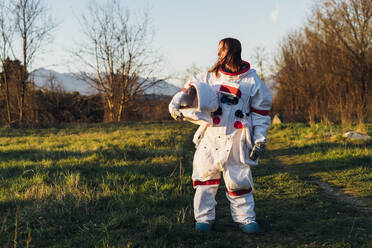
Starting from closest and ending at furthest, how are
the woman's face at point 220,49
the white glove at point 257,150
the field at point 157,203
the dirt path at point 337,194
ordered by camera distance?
the field at point 157,203 < the white glove at point 257,150 < the woman's face at point 220,49 < the dirt path at point 337,194

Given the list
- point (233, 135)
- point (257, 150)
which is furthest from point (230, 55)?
point (257, 150)

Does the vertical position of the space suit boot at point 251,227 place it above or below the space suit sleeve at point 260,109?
below

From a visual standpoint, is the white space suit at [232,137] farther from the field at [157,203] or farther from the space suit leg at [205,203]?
the field at [157,203]

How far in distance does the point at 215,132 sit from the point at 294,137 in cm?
892

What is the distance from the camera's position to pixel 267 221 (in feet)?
12.7

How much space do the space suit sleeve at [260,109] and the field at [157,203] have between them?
118cm

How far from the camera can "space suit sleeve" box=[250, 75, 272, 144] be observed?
3531 mm

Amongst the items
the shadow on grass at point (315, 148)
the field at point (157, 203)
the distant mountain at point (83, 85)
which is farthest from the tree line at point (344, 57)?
the distant mountain at point (83, 85)

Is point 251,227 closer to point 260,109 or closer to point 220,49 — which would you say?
point 260,109

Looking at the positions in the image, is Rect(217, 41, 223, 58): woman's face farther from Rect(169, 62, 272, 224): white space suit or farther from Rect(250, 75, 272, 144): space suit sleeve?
Rect(250, 75, 272, 144): space suit sleeve

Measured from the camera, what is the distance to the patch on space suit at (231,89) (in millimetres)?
3524

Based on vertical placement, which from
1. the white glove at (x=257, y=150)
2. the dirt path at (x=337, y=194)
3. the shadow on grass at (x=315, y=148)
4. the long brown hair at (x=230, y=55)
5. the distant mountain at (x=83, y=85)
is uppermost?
the distant mountain at (x=83, y=85)

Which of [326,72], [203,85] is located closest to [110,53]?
[326,72]

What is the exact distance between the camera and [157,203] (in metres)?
4.41
